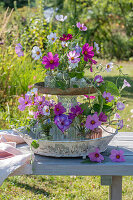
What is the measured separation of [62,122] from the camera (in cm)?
157

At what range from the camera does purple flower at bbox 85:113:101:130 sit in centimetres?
155

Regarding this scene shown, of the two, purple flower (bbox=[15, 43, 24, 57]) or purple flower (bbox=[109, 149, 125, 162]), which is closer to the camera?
purple flower (bbox=[109, 149, 125, 162])

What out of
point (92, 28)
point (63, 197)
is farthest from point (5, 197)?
point (92, 28)

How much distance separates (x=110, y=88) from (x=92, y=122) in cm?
26

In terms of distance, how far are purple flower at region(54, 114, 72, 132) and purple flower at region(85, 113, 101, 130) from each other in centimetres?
9

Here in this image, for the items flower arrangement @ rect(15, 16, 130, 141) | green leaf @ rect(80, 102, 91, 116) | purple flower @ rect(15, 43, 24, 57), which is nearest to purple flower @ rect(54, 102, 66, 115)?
flower arrangement @ rect(15, 16, 130, 141)

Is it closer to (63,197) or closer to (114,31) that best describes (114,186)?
(63,197)

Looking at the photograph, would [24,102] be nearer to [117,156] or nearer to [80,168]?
[80,168]

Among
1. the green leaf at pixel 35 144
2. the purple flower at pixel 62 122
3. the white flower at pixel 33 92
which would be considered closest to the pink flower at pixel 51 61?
the white flower at pixel 33 92

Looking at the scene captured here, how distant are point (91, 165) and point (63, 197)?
4.01ft

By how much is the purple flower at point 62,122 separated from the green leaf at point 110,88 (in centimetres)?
27

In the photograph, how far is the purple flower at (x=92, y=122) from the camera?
155 centimetres

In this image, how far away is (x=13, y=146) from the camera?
179 cm

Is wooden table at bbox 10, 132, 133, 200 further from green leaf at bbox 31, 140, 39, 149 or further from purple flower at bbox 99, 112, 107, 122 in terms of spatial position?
purple flower at bbox 99, 112, 107, 122
